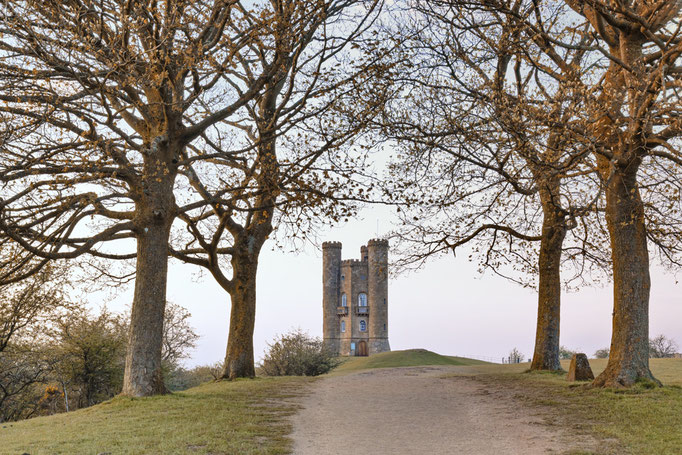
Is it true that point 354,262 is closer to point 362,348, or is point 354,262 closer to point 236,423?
point 362,348

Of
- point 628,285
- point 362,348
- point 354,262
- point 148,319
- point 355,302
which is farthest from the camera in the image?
point 354,262

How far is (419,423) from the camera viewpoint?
37.7 feet

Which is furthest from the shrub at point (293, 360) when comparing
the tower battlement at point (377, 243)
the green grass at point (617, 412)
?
the tower battlement at point (377, 243)

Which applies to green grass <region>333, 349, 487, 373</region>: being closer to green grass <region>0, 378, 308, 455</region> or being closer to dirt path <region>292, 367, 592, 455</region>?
dirt path <region>292, 367, 592, 455</region>

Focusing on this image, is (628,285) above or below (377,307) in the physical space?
below

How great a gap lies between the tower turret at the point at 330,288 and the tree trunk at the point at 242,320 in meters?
41.4

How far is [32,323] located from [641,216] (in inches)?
884

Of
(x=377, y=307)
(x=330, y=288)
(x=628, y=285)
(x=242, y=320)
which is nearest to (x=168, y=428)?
(x=242, y=320)

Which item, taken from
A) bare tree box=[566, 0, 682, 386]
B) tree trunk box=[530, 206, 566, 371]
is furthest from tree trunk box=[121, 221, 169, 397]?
tree trunk box=[530, 206, 566, 371]

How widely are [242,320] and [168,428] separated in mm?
9364

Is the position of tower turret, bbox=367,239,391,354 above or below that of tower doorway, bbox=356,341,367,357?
above

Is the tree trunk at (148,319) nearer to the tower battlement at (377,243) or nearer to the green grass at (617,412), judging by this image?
the green grass at (617,412)

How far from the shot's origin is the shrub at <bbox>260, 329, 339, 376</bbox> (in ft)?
91.5

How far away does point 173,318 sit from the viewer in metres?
33.7
